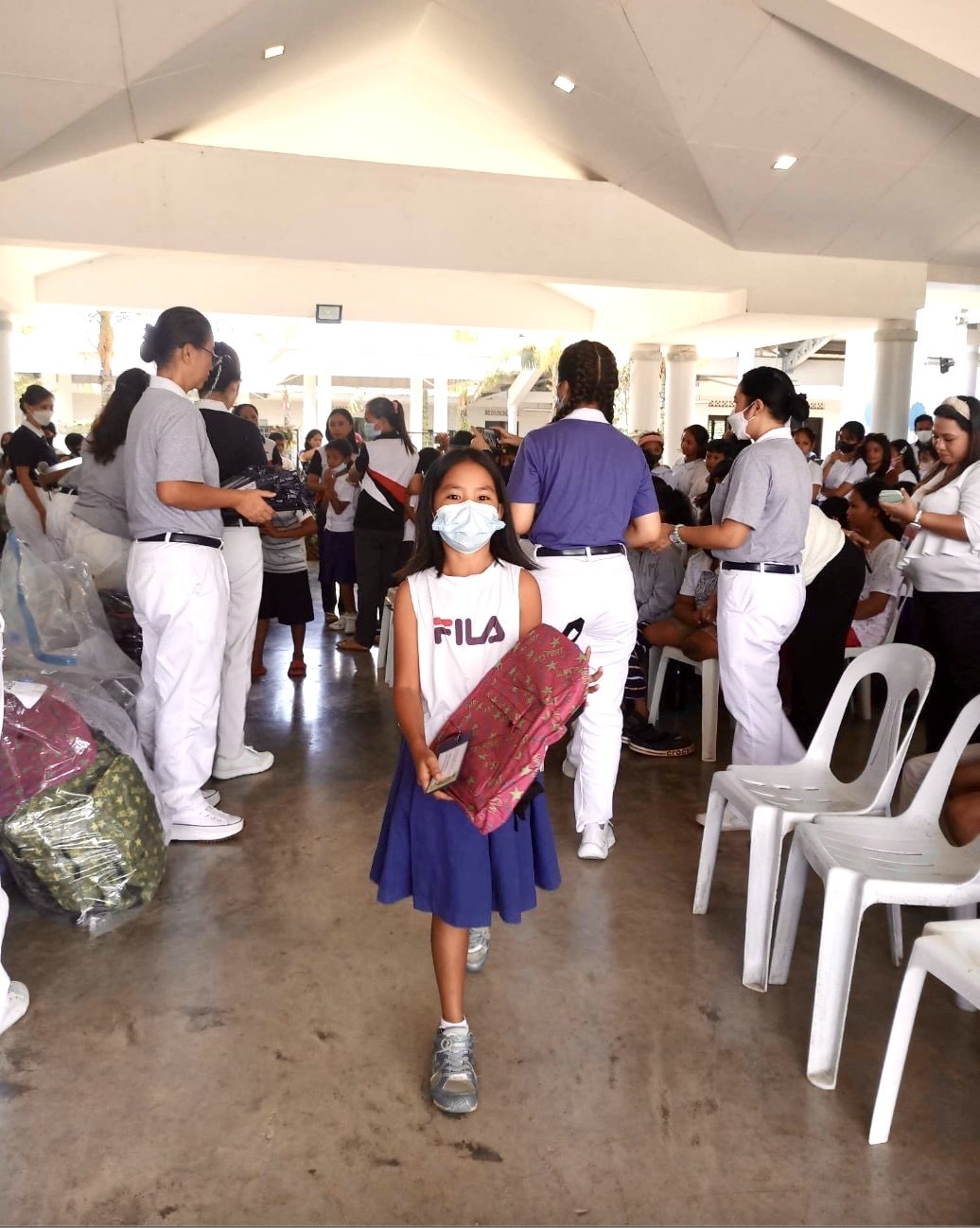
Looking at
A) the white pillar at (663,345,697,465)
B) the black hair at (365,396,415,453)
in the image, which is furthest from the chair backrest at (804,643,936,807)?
the white pillar at (663,345,697,465)

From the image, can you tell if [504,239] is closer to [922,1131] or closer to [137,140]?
[137,140]

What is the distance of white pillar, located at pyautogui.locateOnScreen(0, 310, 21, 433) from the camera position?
33.4 ft

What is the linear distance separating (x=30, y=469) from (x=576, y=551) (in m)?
3.63

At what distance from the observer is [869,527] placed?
482cm

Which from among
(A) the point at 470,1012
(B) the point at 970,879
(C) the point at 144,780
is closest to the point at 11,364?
(C) the point at 144,780

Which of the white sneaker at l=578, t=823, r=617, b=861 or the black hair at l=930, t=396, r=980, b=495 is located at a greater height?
the black hair at l=930, t=396, r=980, b=495

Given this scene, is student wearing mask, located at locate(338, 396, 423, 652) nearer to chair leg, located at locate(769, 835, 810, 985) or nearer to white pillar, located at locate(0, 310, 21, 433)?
chair leg, located at locate(769, 835, 810, 985)

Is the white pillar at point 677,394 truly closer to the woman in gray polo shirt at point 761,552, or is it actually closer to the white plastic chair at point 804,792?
the woman in gray polo shirt at point 761,552

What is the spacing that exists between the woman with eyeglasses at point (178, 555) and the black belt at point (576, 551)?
0.86 m

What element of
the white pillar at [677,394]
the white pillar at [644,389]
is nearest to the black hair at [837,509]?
the white pillar at [644,389]

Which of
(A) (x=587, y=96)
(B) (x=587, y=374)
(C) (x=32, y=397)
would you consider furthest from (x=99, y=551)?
(A) (x=587, y=96)

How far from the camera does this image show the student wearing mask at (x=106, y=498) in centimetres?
352

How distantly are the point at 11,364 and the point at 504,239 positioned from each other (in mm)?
5331

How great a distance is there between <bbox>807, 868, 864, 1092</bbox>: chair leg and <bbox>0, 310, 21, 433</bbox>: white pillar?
10171 mm
